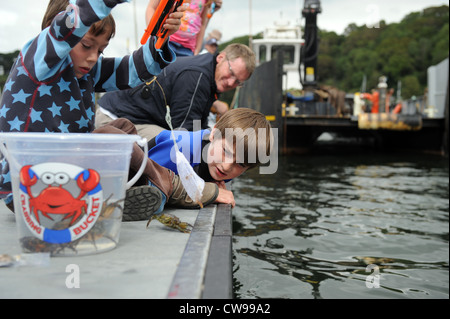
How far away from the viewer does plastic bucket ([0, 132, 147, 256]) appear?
5.10 ft

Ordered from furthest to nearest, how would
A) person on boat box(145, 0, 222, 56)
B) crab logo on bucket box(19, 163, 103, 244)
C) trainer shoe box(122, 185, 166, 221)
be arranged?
person on boat box(145, 0, 222, 56) < trainer shoe box(122, 185, 166, 221) < crab logo on bucket box(19, 163, 103, 244)

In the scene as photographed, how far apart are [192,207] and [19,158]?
118 centimetres

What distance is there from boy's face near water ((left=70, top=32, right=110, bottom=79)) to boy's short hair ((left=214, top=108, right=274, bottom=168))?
731mm

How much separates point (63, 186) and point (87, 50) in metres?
0.92

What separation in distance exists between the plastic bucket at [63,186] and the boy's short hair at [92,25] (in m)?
0.77

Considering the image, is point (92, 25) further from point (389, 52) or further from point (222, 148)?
point (389, 52)

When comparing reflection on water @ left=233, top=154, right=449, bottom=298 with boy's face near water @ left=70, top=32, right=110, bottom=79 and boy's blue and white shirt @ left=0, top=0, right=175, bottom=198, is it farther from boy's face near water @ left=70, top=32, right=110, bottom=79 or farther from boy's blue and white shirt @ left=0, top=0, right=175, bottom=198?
boy's face near water @ left=70, top=32, right=110, bottom=79

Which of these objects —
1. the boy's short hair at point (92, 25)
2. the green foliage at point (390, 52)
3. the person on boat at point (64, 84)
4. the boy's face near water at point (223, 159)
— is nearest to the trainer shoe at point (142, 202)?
the person on boat at point (64, 84)

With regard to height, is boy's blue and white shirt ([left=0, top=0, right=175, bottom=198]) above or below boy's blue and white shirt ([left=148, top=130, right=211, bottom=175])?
above

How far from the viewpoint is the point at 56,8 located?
92.0 inches

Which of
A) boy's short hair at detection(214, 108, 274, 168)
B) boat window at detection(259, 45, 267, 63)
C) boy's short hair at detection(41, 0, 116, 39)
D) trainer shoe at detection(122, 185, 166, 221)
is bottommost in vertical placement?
trainer shoe at detection(122, 185, 166, 221)

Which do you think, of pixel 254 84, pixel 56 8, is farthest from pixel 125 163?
pixel 254 84

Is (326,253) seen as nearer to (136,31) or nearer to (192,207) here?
(192,207)

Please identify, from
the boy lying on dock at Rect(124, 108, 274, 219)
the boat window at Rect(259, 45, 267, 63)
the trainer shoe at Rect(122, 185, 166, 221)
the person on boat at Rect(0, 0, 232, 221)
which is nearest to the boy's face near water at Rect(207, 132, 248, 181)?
the boy lying on dock at Rect(124, 108, 274, 219)
